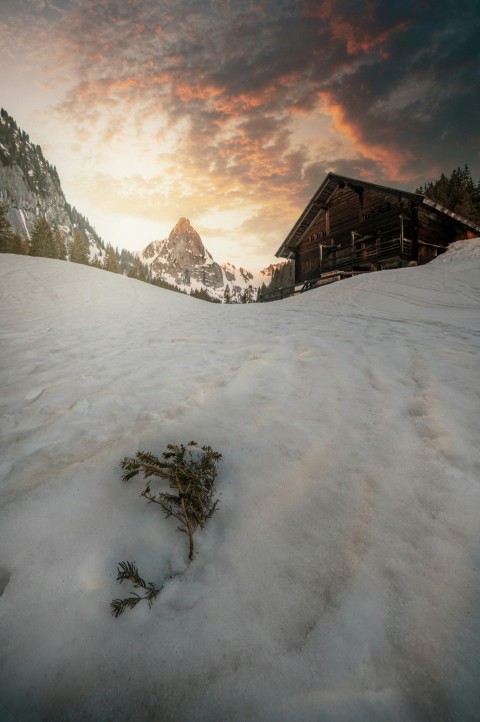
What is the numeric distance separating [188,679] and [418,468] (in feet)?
6.50

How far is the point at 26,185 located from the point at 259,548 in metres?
221

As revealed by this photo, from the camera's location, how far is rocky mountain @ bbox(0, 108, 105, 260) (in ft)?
482

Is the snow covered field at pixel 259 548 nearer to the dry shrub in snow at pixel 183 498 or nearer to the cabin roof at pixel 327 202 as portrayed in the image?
the dry shrub in snow at pixel 183 498

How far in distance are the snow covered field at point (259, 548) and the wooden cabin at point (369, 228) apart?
53.9ft

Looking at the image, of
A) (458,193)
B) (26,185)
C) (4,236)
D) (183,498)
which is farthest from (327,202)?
(26,185)

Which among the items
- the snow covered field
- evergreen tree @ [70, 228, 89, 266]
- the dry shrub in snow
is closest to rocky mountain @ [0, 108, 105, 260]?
evergreen tree @ [70, 228, 89, 266]

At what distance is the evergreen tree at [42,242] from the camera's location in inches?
1911

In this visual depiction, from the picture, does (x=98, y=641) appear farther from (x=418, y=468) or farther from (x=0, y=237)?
(x=0, y=237)

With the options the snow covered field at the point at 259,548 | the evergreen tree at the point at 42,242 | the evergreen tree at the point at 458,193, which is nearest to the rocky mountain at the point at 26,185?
the evergreen tree at the point at 42,242

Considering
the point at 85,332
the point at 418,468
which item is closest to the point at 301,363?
the point at 418,468

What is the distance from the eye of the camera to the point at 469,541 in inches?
66.7

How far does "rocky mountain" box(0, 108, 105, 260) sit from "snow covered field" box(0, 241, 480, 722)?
575 feet

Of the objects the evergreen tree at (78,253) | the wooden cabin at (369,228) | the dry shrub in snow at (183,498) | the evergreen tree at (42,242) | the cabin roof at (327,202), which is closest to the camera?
the dry shrub in snow at (183,498)

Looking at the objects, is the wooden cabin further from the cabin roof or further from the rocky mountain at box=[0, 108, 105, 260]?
the rocky mountain at box=[0, 108, 105, 260]
